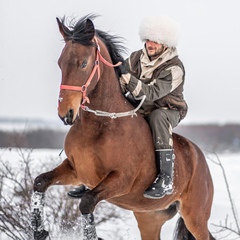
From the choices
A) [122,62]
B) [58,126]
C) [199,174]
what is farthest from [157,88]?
[58,126]

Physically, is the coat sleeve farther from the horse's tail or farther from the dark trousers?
the horse's tail

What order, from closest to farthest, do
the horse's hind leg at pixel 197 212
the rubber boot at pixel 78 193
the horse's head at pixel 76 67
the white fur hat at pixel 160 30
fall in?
the horse's head at pixel 76 67 → the white fur hat at pixel 160 30 → the rubber boot at pixel 78 193 → the horse's hind leg at pixel 197 212

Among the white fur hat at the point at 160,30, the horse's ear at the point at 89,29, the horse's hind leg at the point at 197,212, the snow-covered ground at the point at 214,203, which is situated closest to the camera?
the horse's ear at the point at 89,29

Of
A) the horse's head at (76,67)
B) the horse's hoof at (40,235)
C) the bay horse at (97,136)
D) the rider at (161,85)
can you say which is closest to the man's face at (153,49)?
the rider at (161,85)

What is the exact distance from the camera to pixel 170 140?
5.86 metres

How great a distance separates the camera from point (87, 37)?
5.10 m

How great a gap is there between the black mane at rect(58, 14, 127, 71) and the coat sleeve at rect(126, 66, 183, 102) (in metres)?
0.27

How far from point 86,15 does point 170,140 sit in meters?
1.42

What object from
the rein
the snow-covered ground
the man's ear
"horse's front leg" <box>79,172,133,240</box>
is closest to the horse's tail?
the snow-covered ground

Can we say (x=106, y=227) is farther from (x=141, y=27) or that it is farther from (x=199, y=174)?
(x=141, y=27)

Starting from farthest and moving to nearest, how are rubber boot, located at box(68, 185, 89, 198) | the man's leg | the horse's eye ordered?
1. rubber boot, located at box(68, 185, 89, 198)
2. the man's leg
3. the horse's eye

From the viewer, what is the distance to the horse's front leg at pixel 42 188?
550cm

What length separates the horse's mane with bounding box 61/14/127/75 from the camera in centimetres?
509

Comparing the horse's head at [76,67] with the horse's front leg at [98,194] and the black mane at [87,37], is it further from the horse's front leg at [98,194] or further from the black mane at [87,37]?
the horse's front leg at [98,194]
